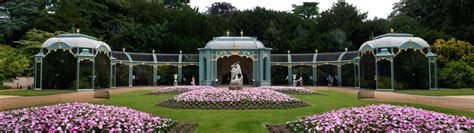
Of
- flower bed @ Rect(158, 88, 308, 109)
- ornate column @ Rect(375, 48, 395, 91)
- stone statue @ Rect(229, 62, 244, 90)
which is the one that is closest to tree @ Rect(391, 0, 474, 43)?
ornate column @ Rect(375, 48, 395, 91)

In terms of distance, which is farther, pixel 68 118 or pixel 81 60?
pixel 81 60

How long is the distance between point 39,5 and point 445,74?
47003 mm

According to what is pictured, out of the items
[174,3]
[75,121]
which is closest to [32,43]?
[174,3]

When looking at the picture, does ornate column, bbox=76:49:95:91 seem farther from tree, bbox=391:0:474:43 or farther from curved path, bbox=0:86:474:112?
tree, bbox=391:0:474:43

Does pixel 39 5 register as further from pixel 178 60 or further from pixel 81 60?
pixel 81 60

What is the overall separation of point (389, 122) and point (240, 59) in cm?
3445

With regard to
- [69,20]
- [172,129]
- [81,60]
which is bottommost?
[172,129]

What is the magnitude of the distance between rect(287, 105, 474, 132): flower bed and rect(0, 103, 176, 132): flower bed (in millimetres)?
3585

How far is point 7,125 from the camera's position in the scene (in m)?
8.09

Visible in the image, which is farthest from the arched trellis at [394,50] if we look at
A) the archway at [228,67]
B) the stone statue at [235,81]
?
the archway at [228,67]

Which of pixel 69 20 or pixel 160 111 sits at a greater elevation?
pixel 69 20

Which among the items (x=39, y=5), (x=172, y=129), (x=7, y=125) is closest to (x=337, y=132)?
(x=172, y=129)

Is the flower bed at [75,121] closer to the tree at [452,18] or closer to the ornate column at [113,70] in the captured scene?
the ornate column at [113,70]

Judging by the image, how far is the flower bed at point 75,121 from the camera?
7781 mm
